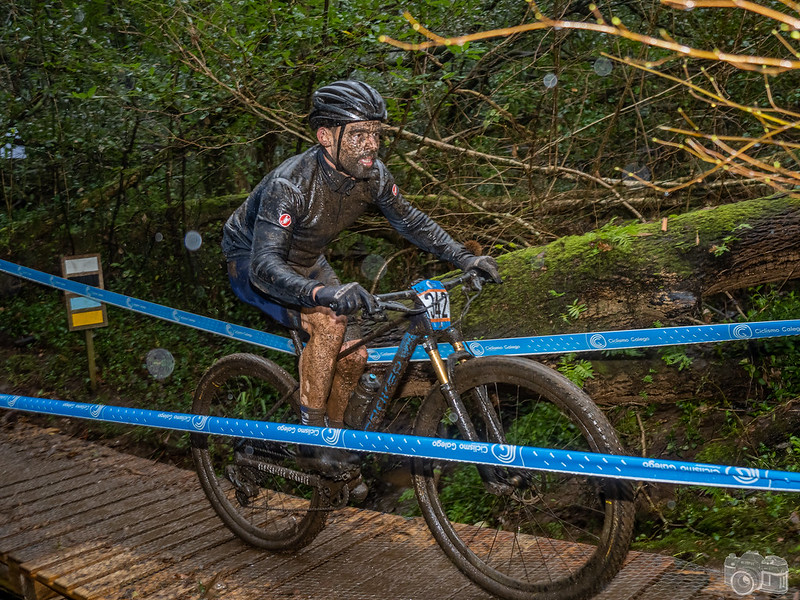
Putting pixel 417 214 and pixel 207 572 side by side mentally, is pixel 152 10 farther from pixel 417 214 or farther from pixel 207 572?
pixel 207 572

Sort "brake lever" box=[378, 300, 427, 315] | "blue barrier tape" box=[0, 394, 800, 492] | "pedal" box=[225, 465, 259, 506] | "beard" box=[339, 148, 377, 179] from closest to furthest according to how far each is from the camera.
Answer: "blue barrier tape" box=[0, 394, 800, 492], "brake lever" box=[378, 300, 427, 315], "beard" box=[339, 148, 377, 179], "pedal" box=[225, 465, 259, 506]

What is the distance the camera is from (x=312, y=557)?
3.54 meters

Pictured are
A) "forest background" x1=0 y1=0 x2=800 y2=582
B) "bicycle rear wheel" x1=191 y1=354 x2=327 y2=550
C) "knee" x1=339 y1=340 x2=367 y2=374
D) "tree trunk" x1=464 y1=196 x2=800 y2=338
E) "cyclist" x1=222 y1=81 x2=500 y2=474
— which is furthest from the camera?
"forest background" x1=0 y1=0 x2=800 y2=582

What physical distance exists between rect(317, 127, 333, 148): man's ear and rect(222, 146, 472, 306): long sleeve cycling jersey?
2.8 inches

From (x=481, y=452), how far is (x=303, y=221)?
1.34 meters

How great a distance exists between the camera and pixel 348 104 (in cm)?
292

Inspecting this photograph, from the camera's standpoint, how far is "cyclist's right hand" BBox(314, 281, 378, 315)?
8.55 ft

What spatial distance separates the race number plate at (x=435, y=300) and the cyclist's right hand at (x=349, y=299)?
0.29 metres

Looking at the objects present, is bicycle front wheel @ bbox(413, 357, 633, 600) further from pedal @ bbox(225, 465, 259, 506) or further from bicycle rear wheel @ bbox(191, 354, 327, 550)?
pedal @ bbox(225, 465, 259, 506)

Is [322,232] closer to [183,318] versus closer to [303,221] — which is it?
[303,221]

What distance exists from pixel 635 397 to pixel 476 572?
163cm

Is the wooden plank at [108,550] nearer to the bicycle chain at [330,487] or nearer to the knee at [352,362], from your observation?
the bicycle chain at [330,487]

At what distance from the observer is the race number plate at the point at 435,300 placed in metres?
2.88

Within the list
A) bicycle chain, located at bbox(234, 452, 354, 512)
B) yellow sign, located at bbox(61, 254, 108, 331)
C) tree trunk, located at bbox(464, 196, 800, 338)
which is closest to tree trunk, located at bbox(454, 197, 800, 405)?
tree trunk, located at bbox(464, 196, 800, 338)
